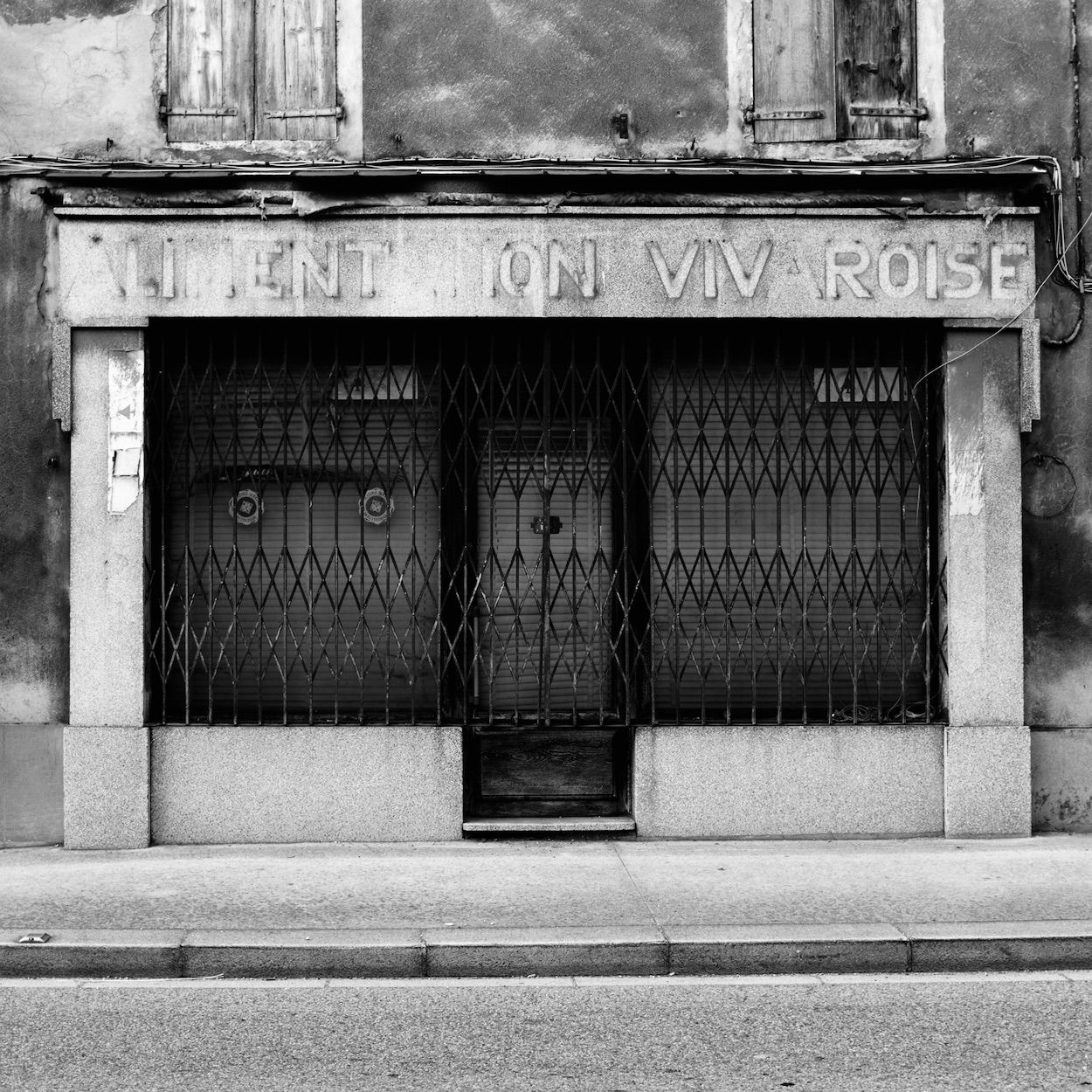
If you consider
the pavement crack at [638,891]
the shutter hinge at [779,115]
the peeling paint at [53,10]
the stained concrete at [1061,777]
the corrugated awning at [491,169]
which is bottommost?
the pavement crack at [638,891]

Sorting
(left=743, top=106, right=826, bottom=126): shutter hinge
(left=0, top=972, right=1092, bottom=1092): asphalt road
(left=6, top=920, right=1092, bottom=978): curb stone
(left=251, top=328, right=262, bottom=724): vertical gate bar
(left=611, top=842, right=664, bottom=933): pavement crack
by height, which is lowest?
(left=0, top=972, right=1092, bottom=1092): asphalt road

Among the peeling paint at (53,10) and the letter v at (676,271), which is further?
the peeling paint at (53,10)

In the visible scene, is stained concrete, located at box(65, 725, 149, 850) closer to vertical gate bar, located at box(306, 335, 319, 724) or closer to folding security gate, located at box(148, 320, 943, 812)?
folding security gate, located at box(148, 320, 943, 812)

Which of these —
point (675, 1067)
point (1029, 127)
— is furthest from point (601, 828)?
point (1029, 127)

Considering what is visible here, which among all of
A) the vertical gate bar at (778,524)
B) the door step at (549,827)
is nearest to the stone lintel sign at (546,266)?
the vertical gate bar at (778,524)

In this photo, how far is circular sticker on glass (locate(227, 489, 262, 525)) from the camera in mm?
9383

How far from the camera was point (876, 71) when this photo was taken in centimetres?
939

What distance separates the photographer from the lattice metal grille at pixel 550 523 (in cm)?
929

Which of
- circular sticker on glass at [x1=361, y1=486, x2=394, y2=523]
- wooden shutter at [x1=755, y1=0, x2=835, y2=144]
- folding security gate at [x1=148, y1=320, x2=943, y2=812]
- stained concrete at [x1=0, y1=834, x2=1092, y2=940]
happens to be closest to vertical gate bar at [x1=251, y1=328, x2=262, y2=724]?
folding security gate at [x1=148, y1=320, x2=943, y2=812]

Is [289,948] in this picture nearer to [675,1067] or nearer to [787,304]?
[675,1067]

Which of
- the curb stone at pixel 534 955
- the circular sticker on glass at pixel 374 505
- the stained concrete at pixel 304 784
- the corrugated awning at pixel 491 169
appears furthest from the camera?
the circular sticker on glass at pixel 374 505

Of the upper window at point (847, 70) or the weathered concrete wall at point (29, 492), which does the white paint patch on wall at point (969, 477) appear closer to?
the upper window at point (847, 70)

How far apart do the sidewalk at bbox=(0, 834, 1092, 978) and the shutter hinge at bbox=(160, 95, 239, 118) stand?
15.4 feet

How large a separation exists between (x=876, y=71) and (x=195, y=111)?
4.44m
